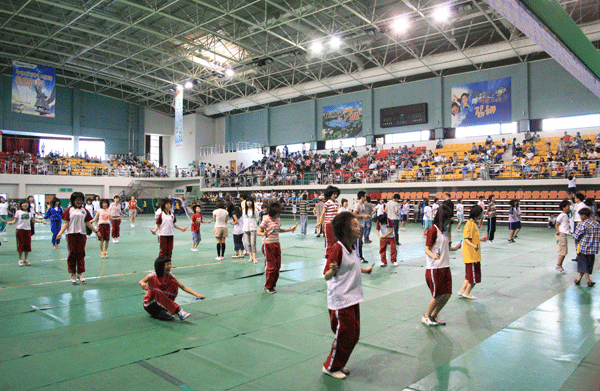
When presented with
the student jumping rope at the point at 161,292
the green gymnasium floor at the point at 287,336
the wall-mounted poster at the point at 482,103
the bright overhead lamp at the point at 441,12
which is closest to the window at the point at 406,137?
the wall-mounted poster at the point at 482,103

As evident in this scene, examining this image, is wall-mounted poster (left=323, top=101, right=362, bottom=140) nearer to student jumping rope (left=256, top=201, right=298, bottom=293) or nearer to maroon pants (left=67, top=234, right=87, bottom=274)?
student jumping rope (left=256, top=201, right=298, bottom=293)

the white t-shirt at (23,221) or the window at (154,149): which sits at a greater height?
the window at (154,149)

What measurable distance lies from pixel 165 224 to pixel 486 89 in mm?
27677

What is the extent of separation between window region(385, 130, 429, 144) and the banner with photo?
27713 millimetres

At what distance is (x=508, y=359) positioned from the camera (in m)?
4.34

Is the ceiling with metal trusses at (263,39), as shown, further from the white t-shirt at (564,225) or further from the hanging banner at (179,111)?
the white t-shirt at (564,225)

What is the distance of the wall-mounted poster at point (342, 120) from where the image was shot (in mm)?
35844

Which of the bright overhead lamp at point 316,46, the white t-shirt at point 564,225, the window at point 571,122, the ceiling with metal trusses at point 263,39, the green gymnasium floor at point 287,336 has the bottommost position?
the green gymnasium floor at point 287,336

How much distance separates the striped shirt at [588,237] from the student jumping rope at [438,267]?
3.60 meters

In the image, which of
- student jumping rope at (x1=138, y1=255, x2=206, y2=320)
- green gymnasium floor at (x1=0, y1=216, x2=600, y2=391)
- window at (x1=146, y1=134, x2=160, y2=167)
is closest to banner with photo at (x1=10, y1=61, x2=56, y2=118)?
window at (x1=146, y1=134, x2=160, y2=167)

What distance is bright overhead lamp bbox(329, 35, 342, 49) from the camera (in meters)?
25.6

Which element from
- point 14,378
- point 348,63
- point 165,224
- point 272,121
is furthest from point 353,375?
point 272,121

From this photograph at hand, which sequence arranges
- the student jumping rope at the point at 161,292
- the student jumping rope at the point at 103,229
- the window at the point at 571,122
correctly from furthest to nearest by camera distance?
the window at the point at 571,122 < the student jumping rope at the point at 103,229 < the student jumping rope at the point at 161,292

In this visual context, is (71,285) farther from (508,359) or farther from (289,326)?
(508,359)
